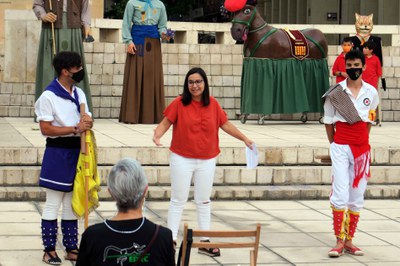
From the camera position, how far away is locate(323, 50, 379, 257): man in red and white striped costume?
10117mm

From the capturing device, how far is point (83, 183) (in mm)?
9367

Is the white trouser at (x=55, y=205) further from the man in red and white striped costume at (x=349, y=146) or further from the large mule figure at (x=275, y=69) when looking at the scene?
the large mule figure at (x=275, y=69)

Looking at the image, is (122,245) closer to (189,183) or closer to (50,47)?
(189,183)

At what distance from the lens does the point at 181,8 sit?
4500 cm

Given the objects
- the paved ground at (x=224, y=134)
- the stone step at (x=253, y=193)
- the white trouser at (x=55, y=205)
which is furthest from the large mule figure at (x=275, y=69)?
the white trouser at (x=55, y=205)

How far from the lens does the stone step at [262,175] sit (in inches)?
519

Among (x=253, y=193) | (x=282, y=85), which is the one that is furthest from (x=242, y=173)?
(x=282, y=85)

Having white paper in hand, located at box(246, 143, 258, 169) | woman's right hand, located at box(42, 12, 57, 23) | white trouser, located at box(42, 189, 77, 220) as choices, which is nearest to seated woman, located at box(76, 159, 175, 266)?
white trouser, located at box(42, 189, 77, 220)

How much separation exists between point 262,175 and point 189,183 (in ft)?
14.0

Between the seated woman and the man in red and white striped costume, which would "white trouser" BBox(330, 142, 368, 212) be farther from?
the seated woman

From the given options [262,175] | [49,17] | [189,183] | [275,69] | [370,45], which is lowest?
→ [262,175]

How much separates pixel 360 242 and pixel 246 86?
313 inches

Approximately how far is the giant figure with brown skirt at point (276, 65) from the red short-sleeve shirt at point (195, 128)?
27.8 ft

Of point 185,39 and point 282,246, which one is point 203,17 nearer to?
point 185,39
